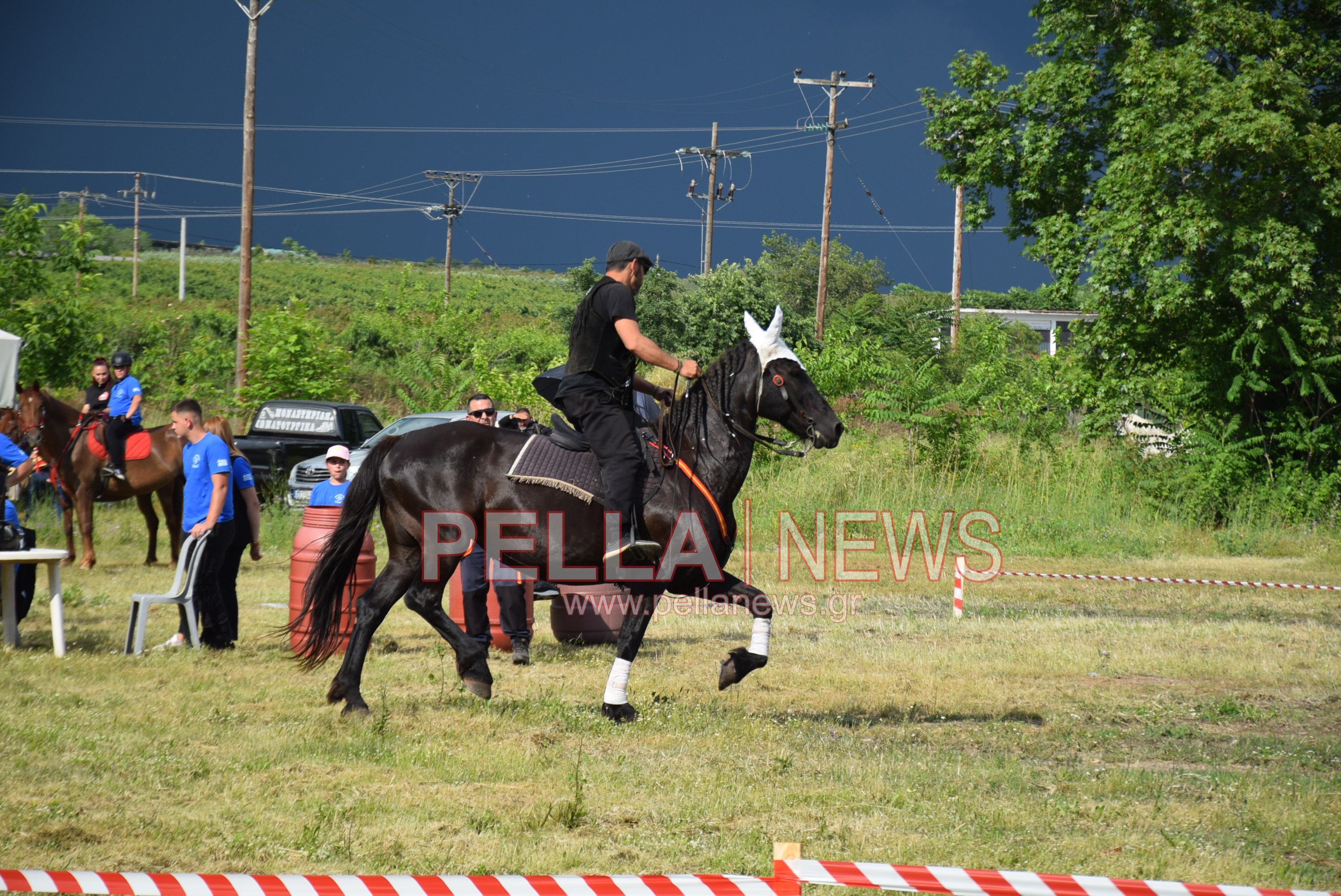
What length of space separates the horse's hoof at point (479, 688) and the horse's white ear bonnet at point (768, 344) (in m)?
2.69

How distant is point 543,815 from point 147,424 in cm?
2257

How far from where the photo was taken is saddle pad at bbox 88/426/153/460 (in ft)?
47.0

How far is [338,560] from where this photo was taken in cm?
709

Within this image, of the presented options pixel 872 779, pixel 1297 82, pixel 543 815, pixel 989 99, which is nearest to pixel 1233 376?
pixel 1297 82

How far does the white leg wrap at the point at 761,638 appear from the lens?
268 inches

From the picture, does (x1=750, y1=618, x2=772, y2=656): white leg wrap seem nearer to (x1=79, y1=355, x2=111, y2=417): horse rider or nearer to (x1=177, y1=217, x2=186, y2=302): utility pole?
(x1=79, y1=355, x2=111, y2=417): horse rider

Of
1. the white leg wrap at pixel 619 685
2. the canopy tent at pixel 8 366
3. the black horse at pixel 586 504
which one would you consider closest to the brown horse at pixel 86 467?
the canopy tent at pixel 8 366

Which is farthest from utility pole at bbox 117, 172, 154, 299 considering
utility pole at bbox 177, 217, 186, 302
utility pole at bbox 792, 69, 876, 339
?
utility pole at bbox 792, 69, 876, 339

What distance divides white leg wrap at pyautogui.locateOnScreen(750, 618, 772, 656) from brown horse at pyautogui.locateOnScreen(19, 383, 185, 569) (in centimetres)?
1005

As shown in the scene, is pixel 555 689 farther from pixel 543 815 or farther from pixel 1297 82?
pixel 1297 82

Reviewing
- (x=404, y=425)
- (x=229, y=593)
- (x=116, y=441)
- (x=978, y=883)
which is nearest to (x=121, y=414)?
(x=116, y=441)

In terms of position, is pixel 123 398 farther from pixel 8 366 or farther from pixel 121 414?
pixel 8 366

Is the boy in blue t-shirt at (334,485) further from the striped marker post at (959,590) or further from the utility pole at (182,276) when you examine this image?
the utility pole at (182,276)

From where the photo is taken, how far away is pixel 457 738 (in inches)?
246
